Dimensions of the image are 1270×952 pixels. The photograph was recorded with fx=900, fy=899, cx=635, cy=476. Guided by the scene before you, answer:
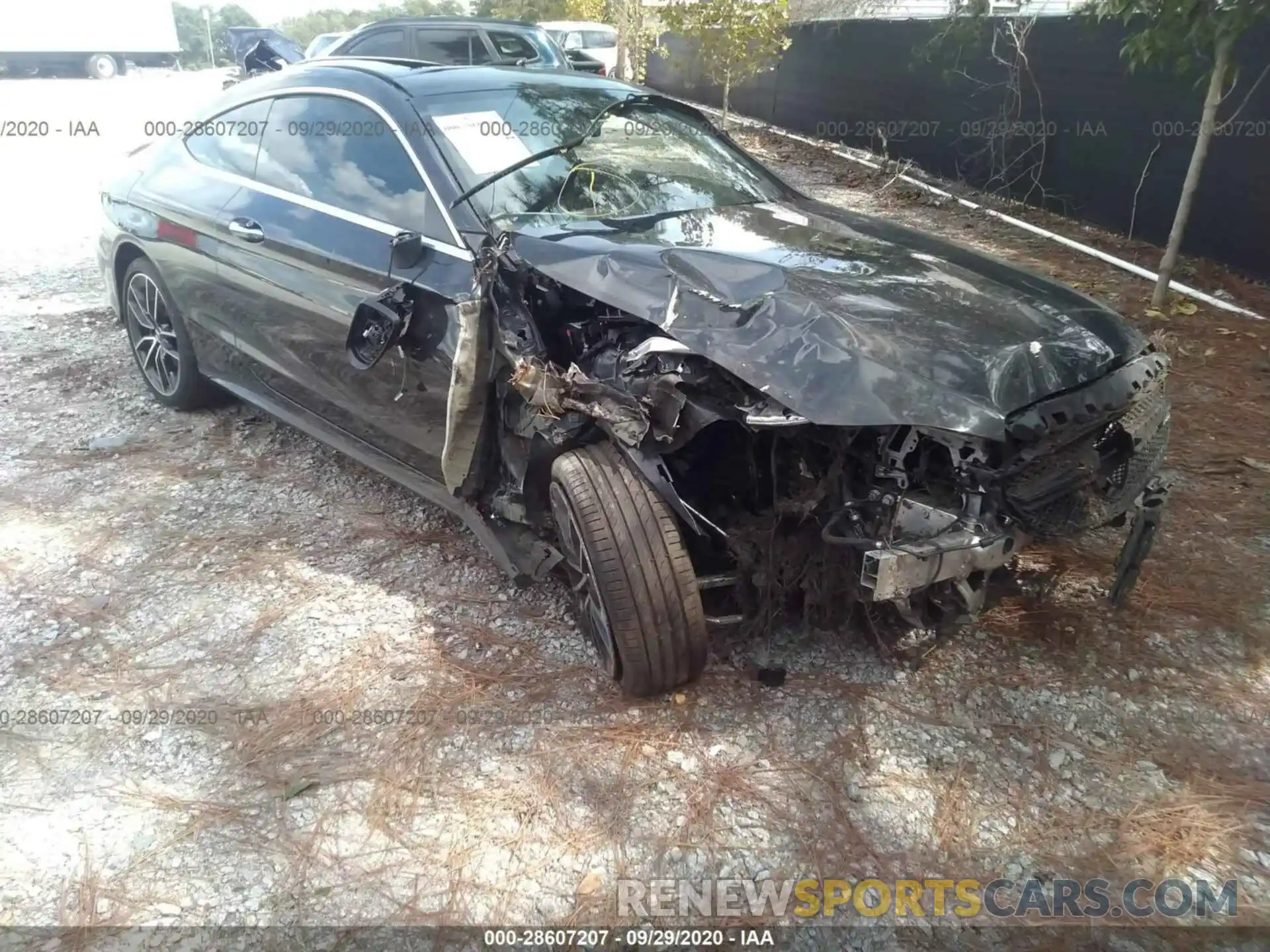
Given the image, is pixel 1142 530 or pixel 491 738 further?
pixel 1142 530

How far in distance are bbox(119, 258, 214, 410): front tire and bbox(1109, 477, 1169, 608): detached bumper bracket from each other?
13.5 ft

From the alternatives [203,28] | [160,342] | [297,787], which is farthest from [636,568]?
[203,28]

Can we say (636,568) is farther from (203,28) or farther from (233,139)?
(203,28)

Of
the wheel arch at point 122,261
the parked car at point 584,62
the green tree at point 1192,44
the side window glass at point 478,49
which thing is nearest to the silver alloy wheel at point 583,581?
the wheel arch at point 122,261

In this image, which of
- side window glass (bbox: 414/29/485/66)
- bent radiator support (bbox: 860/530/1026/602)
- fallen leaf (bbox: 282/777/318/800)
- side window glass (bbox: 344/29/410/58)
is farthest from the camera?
side window glass (bbox: 414/29/485/66)

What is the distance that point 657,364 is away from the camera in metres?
2.52

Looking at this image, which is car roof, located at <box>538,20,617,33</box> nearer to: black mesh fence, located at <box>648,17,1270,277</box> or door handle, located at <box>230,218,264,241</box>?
black mesh fence, located at <box>648,17,1270,277</box>

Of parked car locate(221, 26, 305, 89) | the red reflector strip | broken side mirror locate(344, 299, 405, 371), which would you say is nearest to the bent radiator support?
broken side mirror locate(344, 299, 405, 371)

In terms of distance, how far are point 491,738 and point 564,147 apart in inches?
83.6

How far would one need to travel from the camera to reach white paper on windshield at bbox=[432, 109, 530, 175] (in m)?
3.21

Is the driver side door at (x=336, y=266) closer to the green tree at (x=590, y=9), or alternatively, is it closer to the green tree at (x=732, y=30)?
the green tree at (x=732, y=30)

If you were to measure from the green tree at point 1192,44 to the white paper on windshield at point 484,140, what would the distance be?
443 centimetres

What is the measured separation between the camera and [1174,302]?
6.20 m

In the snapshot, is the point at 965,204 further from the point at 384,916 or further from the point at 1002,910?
the point at 384,916
